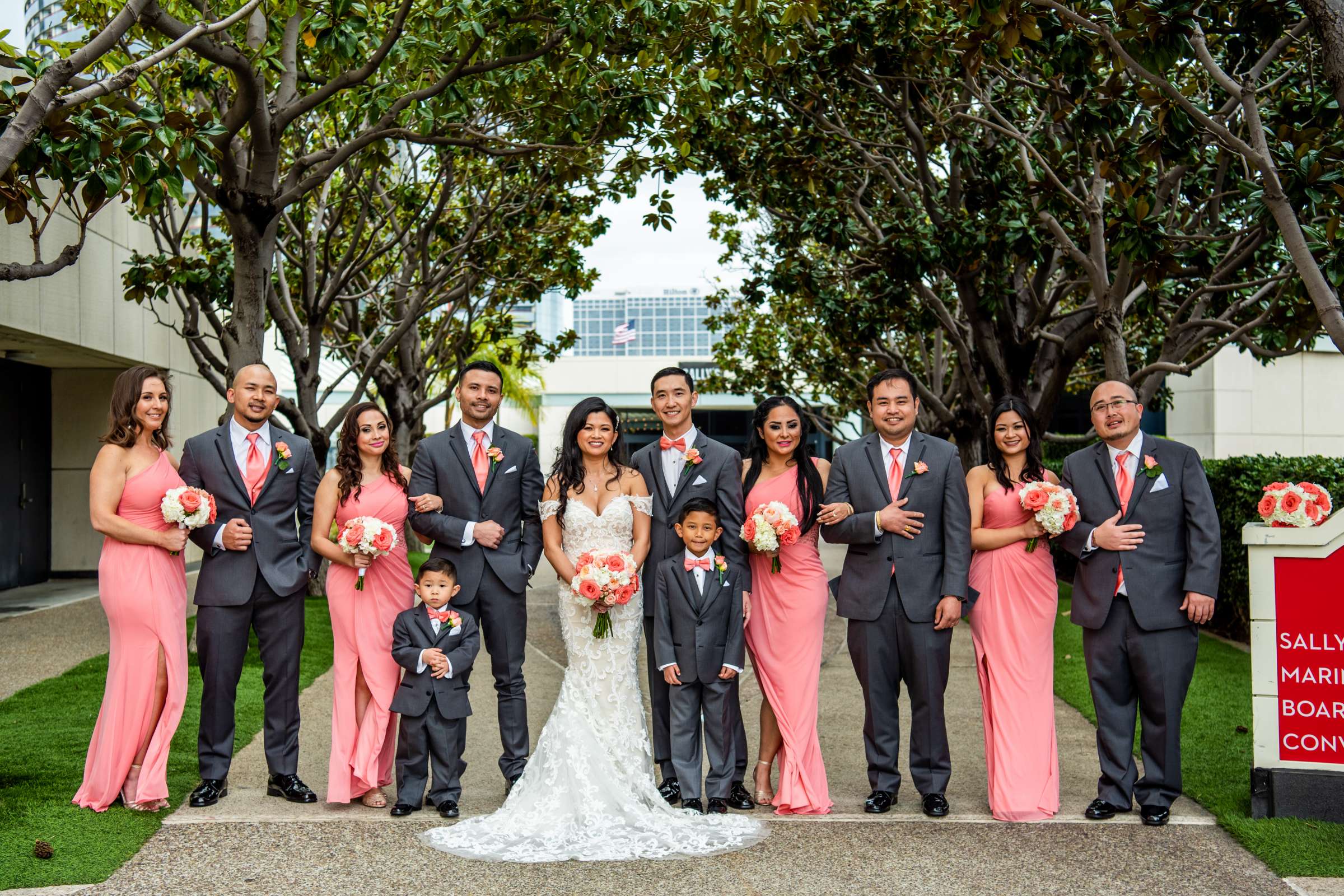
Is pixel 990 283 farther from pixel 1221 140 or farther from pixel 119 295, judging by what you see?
pixel 119 295

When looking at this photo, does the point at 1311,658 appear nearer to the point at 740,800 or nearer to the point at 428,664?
the point at 740,800

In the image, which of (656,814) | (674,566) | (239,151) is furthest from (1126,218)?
(239,151)

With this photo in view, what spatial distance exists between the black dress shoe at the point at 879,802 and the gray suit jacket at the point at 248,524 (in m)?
3.30

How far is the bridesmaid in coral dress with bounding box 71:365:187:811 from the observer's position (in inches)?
228

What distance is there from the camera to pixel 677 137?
10.2 metres

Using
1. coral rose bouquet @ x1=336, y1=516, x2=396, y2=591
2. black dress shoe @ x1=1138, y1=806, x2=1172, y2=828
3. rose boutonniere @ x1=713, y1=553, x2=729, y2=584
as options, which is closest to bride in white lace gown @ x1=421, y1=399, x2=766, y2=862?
rose boutonniere @ x1=713, y1=553, x2=729, y2=584

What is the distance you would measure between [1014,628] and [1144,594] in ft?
2.26

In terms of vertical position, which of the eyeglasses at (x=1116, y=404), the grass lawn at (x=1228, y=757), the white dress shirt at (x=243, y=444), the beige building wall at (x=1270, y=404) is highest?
the beige building wall at (x=1270, y=404)

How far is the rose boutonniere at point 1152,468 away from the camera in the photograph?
5938 millimetres

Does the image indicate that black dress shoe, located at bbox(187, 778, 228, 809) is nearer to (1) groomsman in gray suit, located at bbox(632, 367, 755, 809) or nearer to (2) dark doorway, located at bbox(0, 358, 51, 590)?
(1) groomsman in gray suit, located at bbox(632, 367, 755, 809)

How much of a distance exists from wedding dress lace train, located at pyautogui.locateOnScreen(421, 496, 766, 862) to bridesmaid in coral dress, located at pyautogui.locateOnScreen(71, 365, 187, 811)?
5.39 feet

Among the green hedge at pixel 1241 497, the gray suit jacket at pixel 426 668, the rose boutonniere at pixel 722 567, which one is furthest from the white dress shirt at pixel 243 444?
the green hedge at pixel 1241 497

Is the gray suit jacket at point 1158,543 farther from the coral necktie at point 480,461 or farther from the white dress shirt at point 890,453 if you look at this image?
the coral necktie at point 480,461

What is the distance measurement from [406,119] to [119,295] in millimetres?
5884
